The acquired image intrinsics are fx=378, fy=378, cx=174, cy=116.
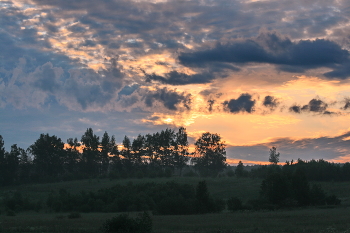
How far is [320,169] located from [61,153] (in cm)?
8347

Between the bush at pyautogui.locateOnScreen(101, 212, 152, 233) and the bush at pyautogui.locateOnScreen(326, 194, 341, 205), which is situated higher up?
the bush at pyautogui.locateOnScreen(101, 212, 152, 233)

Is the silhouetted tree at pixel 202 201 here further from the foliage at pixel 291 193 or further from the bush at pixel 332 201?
the bush at pixel 332 201

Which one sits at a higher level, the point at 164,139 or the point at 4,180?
the point at 164,139

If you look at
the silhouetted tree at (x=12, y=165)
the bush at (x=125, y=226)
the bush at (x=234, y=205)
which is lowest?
the bush at (x=234, y=205)

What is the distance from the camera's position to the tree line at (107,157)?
123438mm

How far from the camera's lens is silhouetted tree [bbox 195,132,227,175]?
142250 millimetres

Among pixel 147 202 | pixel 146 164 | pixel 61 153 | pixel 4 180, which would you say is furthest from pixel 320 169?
pixel 4 180

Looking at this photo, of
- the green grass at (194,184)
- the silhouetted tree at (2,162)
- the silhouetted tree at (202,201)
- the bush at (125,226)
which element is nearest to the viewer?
the bush at (125,226)

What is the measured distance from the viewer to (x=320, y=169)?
326 ft

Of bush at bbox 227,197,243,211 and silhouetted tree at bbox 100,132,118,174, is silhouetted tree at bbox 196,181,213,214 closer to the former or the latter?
bush at bbox 227,197,243,211

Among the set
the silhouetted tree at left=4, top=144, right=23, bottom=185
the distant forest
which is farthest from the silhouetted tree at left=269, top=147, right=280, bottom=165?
the silhouetted tree at left=4, top=144, right=23, bottom=185

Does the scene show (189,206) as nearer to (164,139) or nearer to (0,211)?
(0,211)

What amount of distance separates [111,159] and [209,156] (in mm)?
36484

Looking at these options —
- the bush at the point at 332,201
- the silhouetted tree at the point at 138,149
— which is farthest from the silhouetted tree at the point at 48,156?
the bush at the point at 332,201
